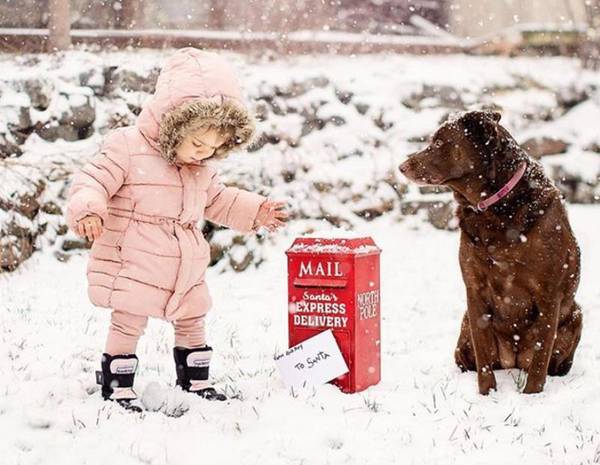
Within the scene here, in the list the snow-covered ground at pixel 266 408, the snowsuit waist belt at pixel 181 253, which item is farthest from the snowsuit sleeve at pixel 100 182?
the snow-covered ground at pixel 266 408

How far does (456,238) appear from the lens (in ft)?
31.0

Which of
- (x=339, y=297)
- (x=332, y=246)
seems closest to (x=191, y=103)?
(x=332, y=246)

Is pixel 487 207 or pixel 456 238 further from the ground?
pixel 487 207

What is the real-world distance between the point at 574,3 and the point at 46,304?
13.0m

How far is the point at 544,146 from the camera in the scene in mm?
10758

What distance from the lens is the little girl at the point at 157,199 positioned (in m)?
3.62

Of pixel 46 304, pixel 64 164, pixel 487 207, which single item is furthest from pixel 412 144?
pixel 487 207

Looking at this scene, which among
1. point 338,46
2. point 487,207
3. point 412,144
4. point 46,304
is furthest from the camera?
point 338,46

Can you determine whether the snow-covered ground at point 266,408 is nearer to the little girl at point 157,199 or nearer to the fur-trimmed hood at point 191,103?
the little girl at point 157,199

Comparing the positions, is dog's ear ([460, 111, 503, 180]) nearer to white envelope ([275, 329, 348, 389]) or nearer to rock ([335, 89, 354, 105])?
white envelope ([275, 329, 348, 389])

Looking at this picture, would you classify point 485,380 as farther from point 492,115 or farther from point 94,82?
point 94,82

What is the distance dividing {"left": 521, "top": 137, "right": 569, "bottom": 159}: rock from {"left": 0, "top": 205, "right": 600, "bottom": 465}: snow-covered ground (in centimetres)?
499

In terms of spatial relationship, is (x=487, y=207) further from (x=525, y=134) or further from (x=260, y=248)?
(x=525, y=134)

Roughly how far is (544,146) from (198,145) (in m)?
7.98
